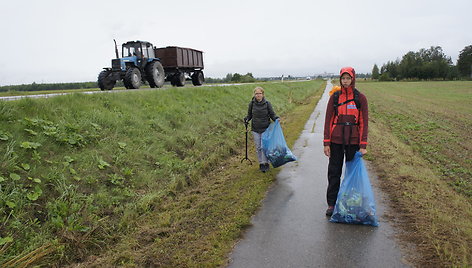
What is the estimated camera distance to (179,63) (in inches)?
664

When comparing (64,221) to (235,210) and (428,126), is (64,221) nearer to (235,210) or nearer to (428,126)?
(235,210)

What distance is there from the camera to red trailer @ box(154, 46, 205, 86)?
16.6 metres

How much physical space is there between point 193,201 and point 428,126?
11069 mm

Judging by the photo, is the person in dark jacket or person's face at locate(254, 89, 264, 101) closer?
person's face at locate(254, 89, 264, 101)

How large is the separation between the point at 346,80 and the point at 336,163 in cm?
120

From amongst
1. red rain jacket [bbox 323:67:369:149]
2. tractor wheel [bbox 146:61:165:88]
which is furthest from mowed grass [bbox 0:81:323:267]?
tractor wheel [bbox 146:61:165:88]

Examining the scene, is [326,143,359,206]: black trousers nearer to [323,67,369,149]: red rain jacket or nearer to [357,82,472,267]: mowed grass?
[323,67,369,149]: red rain jacket

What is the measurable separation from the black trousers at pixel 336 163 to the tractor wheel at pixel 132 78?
33.0 feet

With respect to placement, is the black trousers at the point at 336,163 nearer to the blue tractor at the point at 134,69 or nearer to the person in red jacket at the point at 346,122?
the person in red jacket at the point at 346,122

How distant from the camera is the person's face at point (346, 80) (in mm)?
3854

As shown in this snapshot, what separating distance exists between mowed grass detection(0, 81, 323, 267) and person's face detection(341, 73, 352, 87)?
7.50ft

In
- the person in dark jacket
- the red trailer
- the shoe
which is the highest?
the red trailer

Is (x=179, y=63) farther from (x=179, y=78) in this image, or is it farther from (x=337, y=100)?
(x=337, y=100)

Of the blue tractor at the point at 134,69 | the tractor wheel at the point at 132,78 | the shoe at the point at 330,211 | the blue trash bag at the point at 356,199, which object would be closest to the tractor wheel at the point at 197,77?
the blue tractor at the point at 134,69
